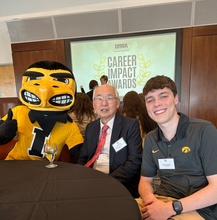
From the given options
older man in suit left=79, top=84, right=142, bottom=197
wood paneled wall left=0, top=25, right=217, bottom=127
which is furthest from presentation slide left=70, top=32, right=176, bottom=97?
older man in suit left=79, top=84, right=142, bottom=197

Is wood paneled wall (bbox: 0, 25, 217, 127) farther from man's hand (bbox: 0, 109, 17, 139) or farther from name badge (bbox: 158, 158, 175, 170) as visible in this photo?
man's hand (bbox: 0, 109, 17, 139)

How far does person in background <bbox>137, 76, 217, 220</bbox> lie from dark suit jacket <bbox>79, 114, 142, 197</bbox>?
0.65 feet

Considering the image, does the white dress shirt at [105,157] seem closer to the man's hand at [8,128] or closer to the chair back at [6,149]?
the man's hand at [8,128]

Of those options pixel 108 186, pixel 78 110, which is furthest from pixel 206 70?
pixel 108 186

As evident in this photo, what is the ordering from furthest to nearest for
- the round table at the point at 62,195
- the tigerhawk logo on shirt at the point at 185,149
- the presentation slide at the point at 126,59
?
1. the presentation slide at the point at 126,59
2. the tigerhawk logo on shirt at the point at 185,149
3. the round table at the point at 62,195

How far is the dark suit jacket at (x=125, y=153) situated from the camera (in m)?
1.44

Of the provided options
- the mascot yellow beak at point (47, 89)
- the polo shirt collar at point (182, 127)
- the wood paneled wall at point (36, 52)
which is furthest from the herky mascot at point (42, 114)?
the wood paneled wall at point (36, 52)

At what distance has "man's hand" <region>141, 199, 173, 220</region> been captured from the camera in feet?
3.11

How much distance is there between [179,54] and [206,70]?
80cm

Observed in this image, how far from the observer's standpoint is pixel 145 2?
404 centimetres

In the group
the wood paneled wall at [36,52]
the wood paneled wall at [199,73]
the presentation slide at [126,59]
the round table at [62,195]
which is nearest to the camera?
the round table at [62,195]

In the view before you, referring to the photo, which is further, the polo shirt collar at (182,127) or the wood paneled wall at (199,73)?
the wood paneled wall at (199,73)

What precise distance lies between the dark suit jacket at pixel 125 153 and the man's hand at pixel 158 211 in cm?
41

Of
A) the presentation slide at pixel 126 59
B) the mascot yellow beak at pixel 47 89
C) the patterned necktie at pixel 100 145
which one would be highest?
the presentation slide at pixel 126 59
